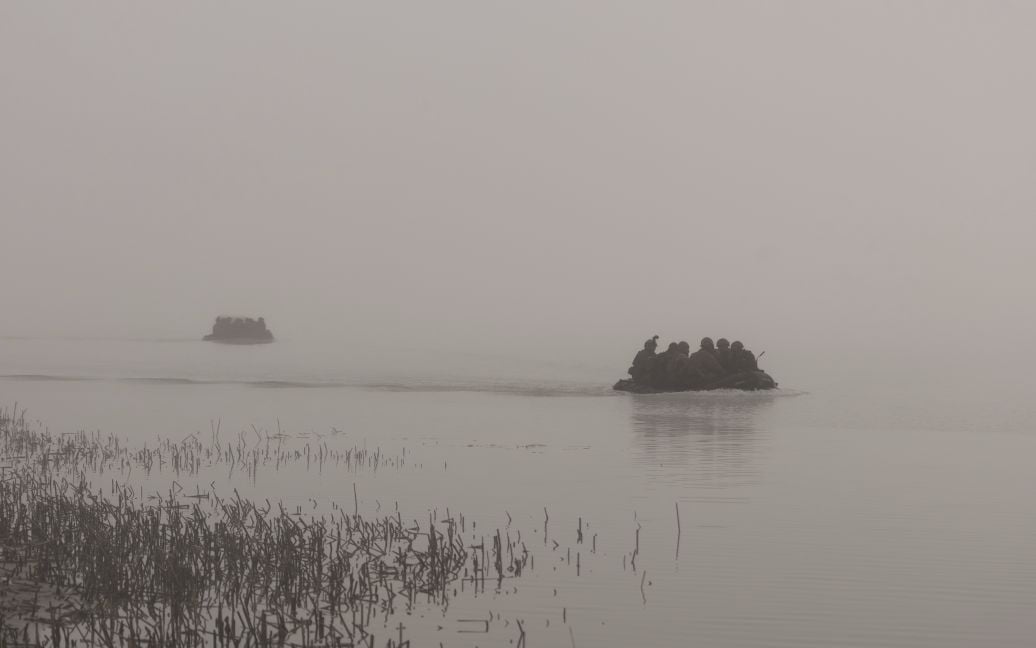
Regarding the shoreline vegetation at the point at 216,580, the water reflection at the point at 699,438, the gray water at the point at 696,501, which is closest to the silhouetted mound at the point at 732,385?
the water reflection at the point at 699,438

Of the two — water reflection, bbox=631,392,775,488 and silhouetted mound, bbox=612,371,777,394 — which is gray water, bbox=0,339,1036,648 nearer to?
water reflection, bbox=631,392,775,488

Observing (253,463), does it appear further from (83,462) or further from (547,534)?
(547,534)

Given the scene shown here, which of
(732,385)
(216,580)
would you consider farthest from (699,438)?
(732,385)

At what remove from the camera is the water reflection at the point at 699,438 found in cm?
2948

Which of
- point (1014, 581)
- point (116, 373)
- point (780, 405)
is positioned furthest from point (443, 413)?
point (116, 373)

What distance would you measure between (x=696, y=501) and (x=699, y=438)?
1837 cm

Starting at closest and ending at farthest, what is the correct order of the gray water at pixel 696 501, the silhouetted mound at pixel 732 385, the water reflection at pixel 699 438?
1. the gray water at pixel 696 501
2. the water reflection at pixel 699 438
3. the silhouetted mound at pixel 732 385

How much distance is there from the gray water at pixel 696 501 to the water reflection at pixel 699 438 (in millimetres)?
178

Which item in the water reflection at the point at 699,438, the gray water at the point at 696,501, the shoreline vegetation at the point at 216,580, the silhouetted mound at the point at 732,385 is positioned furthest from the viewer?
the silhouetted mound at the point at 732,385

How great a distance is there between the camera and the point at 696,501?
2344 cm

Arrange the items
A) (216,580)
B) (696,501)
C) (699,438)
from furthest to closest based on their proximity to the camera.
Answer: (699,438)
(696,501)
(216,580)

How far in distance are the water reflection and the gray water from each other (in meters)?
0.18

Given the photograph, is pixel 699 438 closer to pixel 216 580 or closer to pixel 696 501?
pixel 696 501

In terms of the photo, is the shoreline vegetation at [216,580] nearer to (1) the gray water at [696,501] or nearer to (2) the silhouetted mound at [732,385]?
(1) the gray water at [696,501]
